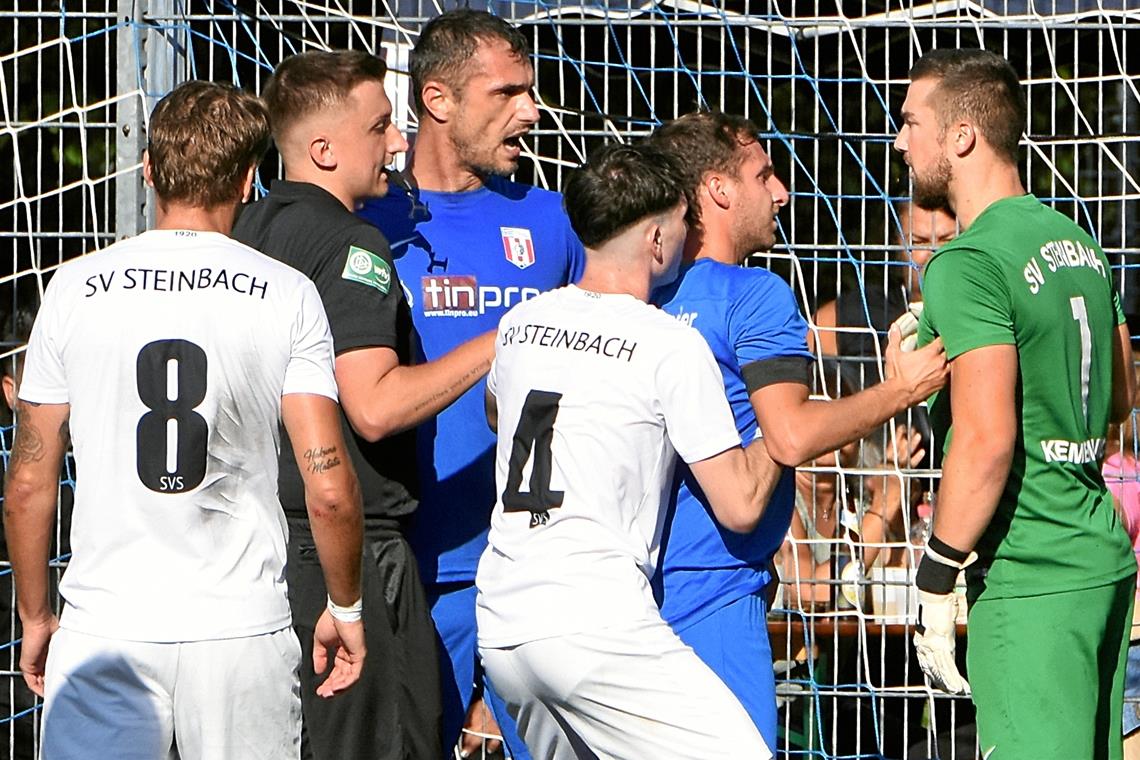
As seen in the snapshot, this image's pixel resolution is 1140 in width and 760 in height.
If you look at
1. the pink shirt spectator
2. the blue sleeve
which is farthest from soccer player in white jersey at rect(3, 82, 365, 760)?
the pink shirt spectator

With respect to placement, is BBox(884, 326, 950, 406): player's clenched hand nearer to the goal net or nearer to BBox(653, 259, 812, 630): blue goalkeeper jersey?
BBox(653, 259, 812, 630): blue goalkeeper jersey

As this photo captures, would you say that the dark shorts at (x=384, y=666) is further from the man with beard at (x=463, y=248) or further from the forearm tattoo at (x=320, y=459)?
the forearm tattoo at (x=320, y=459)

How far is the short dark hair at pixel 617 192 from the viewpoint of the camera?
345 centimetres

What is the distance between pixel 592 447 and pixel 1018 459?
1.00 metres

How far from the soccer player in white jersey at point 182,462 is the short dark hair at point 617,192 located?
2.08 feet

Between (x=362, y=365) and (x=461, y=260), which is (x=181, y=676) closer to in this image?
(x=362, y=365)

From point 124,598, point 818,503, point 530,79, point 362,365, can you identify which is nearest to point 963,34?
point 818,503

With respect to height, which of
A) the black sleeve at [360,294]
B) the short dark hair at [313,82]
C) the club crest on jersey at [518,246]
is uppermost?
the short dark hair at [313,82]

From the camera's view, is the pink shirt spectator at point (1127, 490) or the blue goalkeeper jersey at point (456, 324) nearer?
the blue goalkeeper jersey at point (456, 324)

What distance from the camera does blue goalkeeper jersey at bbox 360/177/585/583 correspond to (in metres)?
3.99

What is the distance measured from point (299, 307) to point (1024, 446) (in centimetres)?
164

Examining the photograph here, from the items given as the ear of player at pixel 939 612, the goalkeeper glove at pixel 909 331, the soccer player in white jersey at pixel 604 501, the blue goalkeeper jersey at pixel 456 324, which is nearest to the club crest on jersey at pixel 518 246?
the blue goalkeeper jersey at pixel 456 324

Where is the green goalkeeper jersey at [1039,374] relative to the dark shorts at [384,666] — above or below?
above

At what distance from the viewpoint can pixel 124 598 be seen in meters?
3.07
